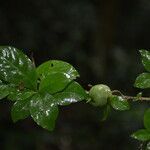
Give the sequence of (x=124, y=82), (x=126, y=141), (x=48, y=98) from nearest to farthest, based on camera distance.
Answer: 1. (x=48, y=98)
2. (x=126, y=141)
3. (x=124, y=82)

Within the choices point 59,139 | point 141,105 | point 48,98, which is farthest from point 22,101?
point 141,105

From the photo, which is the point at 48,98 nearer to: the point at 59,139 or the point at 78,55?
the point at 59,139

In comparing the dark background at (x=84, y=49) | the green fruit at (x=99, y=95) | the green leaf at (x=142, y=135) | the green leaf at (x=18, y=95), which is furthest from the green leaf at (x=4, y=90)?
the dark background at (x=84, y=49)

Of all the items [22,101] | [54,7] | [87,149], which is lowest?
[87,149]

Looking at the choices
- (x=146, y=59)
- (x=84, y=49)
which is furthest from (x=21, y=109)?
(x=84, y=49)

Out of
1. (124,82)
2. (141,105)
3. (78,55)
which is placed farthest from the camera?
(78,55)

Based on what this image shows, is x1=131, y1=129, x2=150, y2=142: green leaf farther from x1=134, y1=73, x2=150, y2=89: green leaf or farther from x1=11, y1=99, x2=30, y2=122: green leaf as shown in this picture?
x1=11, y1=99, x2=30, y2=122: green leaf

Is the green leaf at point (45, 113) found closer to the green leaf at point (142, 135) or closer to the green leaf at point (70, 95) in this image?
the green leaf at point (70, 95)
